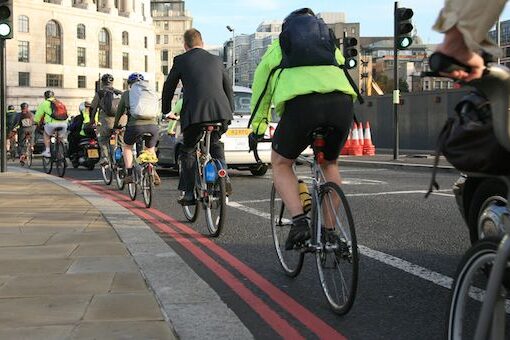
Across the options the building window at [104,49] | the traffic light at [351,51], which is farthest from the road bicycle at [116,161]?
the building window at [104,49]

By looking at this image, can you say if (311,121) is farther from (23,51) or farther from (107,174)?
(23,51)

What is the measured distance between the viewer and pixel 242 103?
41.2 feet

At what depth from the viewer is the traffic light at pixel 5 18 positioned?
1128 centimetres

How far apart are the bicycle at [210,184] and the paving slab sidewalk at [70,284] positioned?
95 cm

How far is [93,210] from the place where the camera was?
738 cm

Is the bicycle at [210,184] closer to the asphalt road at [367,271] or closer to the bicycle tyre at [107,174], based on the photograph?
the asphalt road at [367,271]

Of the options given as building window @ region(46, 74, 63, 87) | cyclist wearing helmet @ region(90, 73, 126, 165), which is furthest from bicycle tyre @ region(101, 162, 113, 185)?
building window @ region(46, 74, 63, 87)

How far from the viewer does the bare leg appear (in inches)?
155

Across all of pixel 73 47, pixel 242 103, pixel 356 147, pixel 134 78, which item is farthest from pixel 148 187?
pixel 73 47

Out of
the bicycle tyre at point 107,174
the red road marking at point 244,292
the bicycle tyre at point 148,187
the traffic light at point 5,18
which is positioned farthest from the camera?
the traffic light at point 5,18

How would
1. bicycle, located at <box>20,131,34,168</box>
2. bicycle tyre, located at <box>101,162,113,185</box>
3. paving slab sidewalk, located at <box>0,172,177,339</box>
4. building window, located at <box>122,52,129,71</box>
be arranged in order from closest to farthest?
1. paving slab sidewalk, located at <box>0,172,177,339</box>
2. bicycle tyre, located at <box>101,162,113,185</box>
3. bicycle, located at <box>20,131,34,168</box>
4. building window, located at <box>122,52,129,71</box>

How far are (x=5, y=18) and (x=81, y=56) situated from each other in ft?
282

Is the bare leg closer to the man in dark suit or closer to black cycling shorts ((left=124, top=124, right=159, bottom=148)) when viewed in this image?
the man in dark suit

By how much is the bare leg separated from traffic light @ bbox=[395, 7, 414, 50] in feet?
41.2
